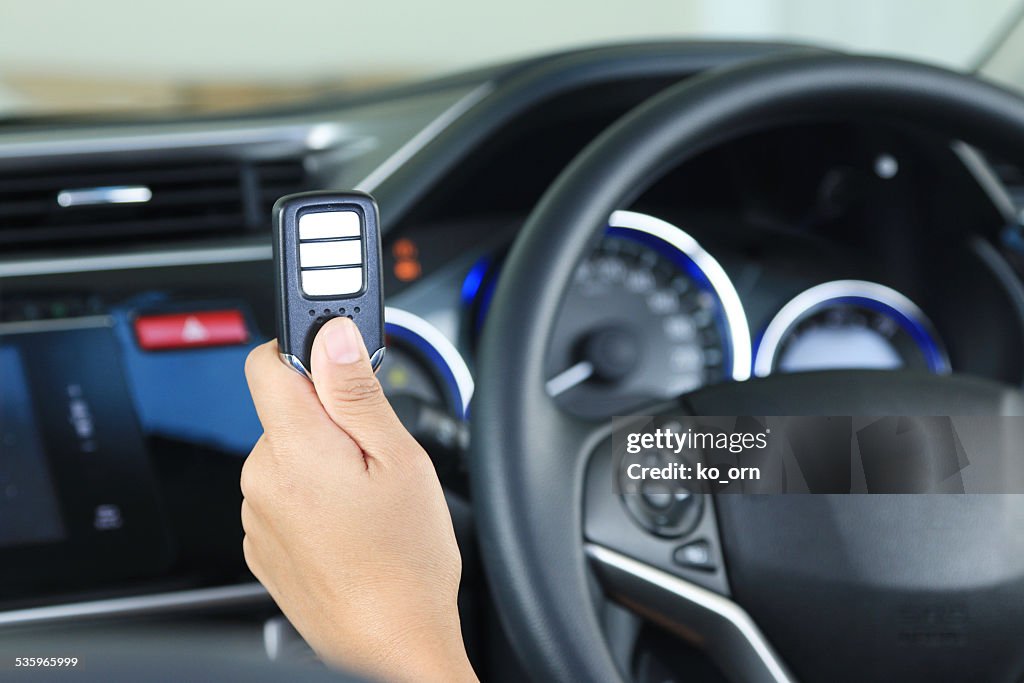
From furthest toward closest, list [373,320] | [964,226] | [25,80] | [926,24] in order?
1. [926,24]
2. [25,80]
3. [964,226]
4. [373,320]

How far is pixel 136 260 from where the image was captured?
3.13 ft

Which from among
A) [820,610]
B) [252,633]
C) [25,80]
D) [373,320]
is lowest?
[252,633]

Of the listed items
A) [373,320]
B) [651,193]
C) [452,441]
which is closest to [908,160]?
[651,193]

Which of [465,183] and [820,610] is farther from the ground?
[465,183]

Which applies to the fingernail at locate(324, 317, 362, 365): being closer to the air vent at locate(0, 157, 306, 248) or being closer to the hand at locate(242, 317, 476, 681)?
the hand at locate(242, 317, 476, 681)

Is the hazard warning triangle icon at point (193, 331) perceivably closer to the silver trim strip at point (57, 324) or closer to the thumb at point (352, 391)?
the silver trim strip at point (57, 324)

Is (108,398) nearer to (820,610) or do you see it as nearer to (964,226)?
(820,610)

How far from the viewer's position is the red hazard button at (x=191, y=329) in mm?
954

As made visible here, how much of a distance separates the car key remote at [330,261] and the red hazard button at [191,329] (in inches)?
16.1

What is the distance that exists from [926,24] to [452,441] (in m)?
1.37

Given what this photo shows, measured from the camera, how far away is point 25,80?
1.29 meters

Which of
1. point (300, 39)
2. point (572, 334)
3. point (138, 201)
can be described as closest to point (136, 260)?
point (138, 201)

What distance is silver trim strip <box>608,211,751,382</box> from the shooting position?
1113mm

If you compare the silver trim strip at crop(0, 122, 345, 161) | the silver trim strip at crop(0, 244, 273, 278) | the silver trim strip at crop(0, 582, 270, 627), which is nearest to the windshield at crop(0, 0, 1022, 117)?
the silver trim strip at crop(0, 122, 345, 161)
